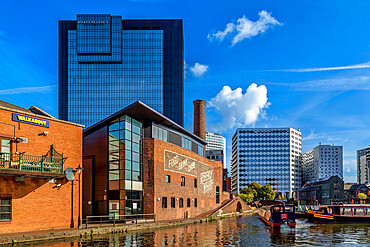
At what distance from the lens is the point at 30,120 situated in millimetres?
31125

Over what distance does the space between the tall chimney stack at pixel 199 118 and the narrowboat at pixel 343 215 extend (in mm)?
27290

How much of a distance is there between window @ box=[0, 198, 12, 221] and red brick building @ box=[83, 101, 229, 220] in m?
14.5

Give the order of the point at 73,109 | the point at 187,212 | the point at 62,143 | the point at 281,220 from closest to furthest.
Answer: the point at 62,143 < the point at 281,220 < the point at 187,212 < the point at 73,109

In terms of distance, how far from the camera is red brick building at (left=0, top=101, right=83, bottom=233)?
28562mm

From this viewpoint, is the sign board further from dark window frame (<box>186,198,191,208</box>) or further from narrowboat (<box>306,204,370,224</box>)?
narrowboat (<box>306,204,370,224</box>)

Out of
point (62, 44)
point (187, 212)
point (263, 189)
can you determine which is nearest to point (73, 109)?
point (62, 44)

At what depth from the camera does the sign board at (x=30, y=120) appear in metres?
30.3

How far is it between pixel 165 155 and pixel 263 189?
102145mm

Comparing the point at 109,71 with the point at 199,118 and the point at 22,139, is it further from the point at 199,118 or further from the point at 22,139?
the point at 22,139

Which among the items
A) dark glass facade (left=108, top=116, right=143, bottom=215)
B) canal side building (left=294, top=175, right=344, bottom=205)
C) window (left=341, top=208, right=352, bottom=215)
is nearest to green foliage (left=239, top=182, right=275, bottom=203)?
canal side building (left=294, top=175, right=344, bottom=205)

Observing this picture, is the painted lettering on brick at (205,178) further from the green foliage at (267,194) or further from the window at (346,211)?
the green foliage at (267,194)

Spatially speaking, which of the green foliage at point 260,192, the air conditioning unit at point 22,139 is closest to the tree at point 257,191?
the green foliage at point 260,192

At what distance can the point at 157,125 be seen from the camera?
4897cm

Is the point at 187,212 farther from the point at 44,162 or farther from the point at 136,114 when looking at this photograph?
the point at 44,162
